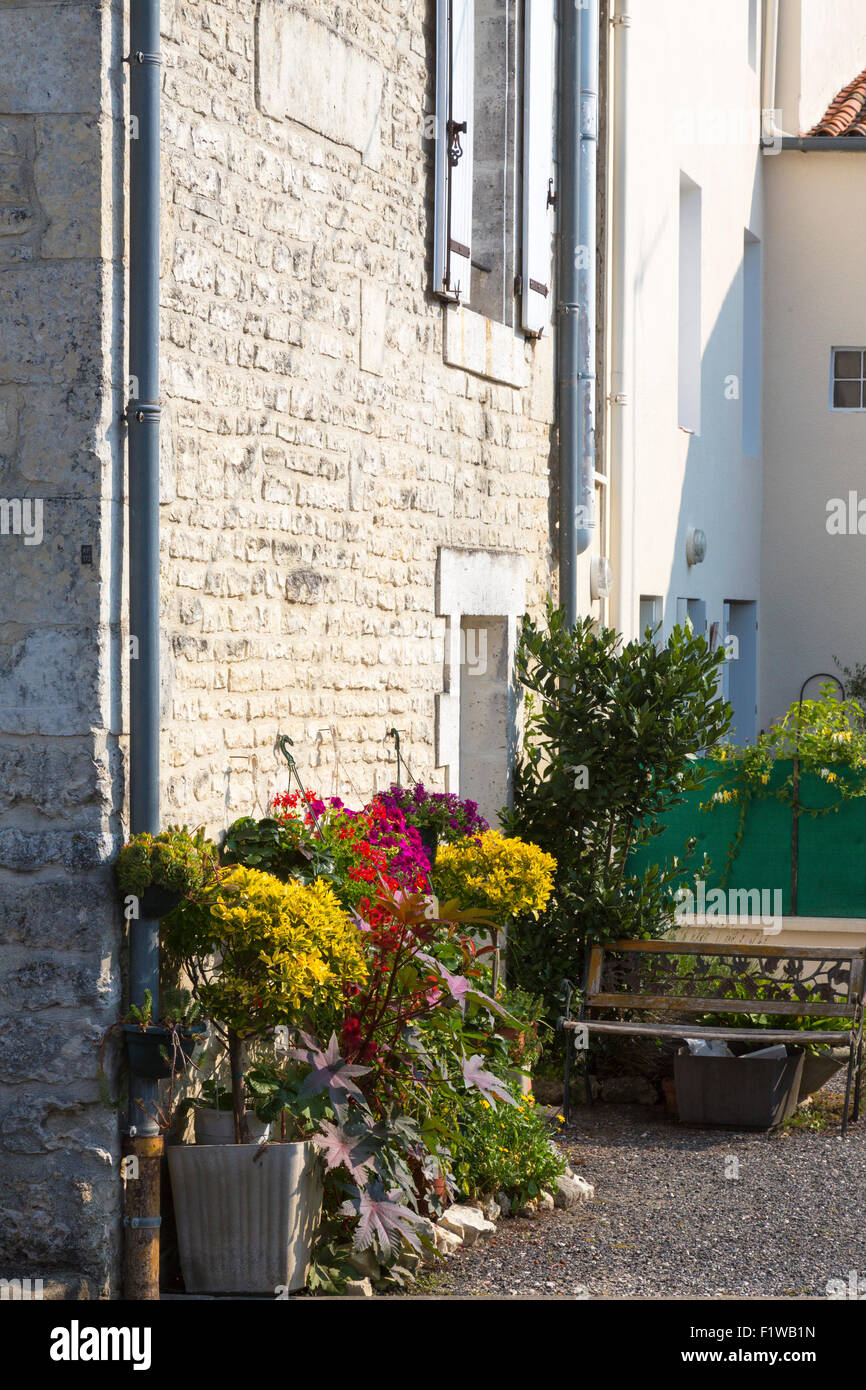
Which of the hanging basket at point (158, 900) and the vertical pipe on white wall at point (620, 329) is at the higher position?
Answer: the vertical pipe on white wall at point (620, 329)

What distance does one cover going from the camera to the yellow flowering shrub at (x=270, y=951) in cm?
460

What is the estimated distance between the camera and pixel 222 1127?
4926mm

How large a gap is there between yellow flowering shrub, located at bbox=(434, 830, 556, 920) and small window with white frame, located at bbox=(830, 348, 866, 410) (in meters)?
8.58

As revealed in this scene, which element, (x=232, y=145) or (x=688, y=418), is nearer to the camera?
(x=232, y=145)

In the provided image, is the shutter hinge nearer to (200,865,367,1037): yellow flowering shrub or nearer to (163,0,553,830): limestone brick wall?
(163,0,553,830): limestone brick wall

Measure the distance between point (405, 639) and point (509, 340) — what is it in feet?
6.16

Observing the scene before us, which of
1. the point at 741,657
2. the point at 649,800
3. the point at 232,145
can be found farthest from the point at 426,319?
the point at 741,657

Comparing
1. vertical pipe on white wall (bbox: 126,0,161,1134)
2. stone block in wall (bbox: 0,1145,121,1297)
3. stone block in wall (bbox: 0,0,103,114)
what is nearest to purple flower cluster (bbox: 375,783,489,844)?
vertical pipe on white wall (bbox: 126,0,161,1134)

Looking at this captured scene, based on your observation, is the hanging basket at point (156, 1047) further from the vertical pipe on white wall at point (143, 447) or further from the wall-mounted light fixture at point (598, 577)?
the wall-mounted light fixture at point (598, 577)

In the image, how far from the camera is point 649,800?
7742 mm

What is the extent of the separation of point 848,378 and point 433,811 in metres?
8.69

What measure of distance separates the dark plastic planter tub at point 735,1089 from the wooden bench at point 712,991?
0.14 metres

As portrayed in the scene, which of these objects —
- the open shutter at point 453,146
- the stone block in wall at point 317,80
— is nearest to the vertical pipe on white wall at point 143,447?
the stone block in wall at point 317,80

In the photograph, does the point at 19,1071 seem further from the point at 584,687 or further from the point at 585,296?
the point at 585,296
